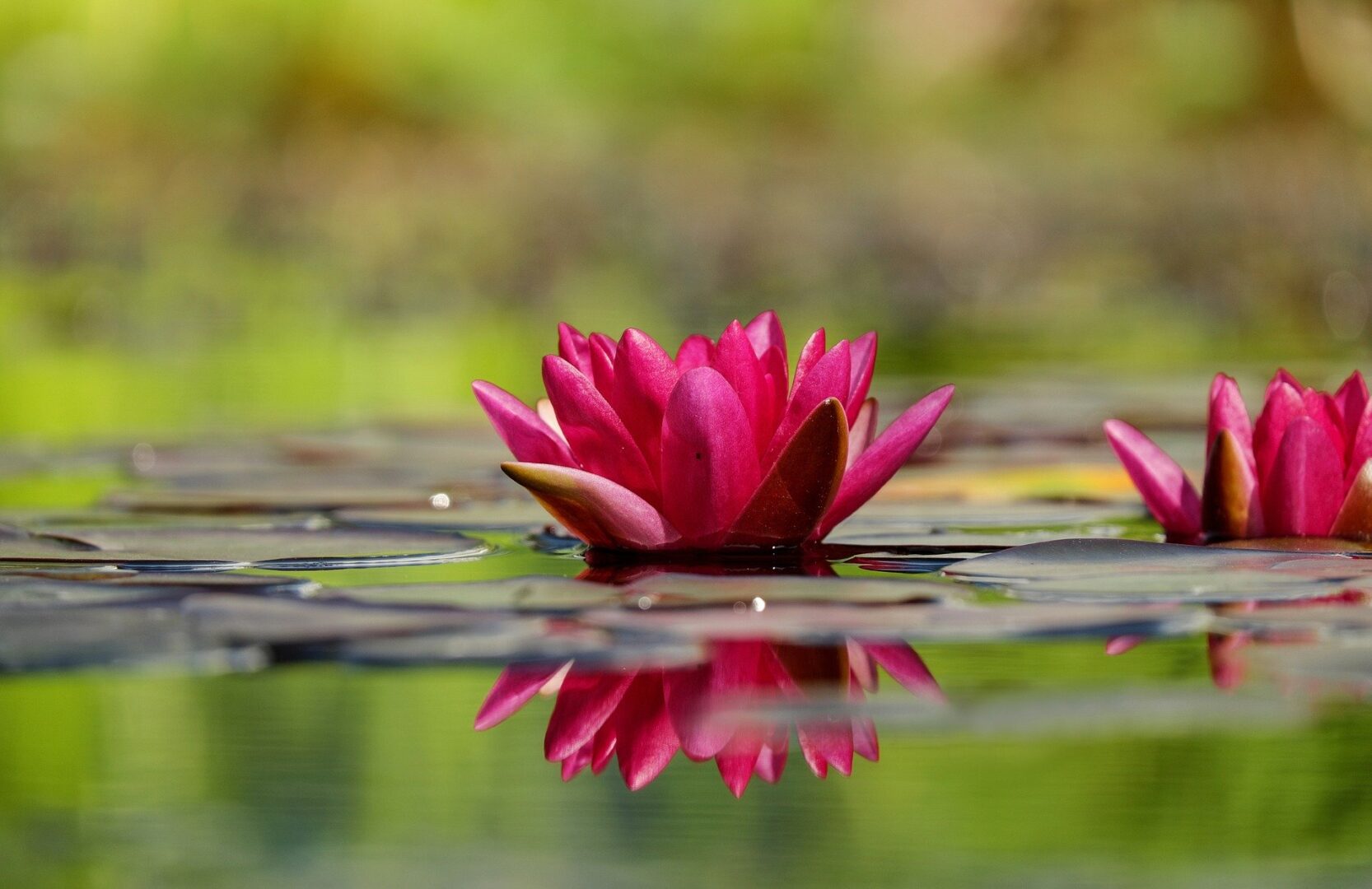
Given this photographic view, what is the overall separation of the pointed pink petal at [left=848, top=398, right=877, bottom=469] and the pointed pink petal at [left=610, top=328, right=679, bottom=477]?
21cm

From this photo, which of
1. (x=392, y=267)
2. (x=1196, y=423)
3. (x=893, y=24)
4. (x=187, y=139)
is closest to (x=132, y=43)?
(x=187, y=139)

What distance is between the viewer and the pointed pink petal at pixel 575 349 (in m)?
1.78

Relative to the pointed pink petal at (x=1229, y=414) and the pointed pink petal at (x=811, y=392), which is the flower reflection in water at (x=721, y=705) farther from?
the pointed pink petal at (x=1229, y=414)

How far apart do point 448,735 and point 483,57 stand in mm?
13767

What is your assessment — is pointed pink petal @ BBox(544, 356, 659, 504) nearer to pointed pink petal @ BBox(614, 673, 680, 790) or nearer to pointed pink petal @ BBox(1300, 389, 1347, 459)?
pointed pink petal @ BBox(614, 673, 680, 790)

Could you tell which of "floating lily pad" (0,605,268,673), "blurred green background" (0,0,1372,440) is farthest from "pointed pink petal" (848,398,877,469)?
"blurred green background" (0,0,1372,440)

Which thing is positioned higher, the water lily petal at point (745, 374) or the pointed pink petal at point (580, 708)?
the water lily petal at point (745, 374)

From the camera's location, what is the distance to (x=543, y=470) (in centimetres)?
167

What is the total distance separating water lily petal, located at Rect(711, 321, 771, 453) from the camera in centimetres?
169

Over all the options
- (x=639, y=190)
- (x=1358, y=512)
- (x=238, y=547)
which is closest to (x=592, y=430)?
(x=238, y=547)

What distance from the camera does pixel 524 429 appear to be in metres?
1.77

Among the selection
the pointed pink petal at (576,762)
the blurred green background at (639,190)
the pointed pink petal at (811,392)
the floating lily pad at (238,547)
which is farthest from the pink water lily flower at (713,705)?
the blurred green background at (639,190)

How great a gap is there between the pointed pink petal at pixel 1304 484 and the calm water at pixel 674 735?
0.15 m

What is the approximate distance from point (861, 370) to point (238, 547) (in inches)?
24.4
